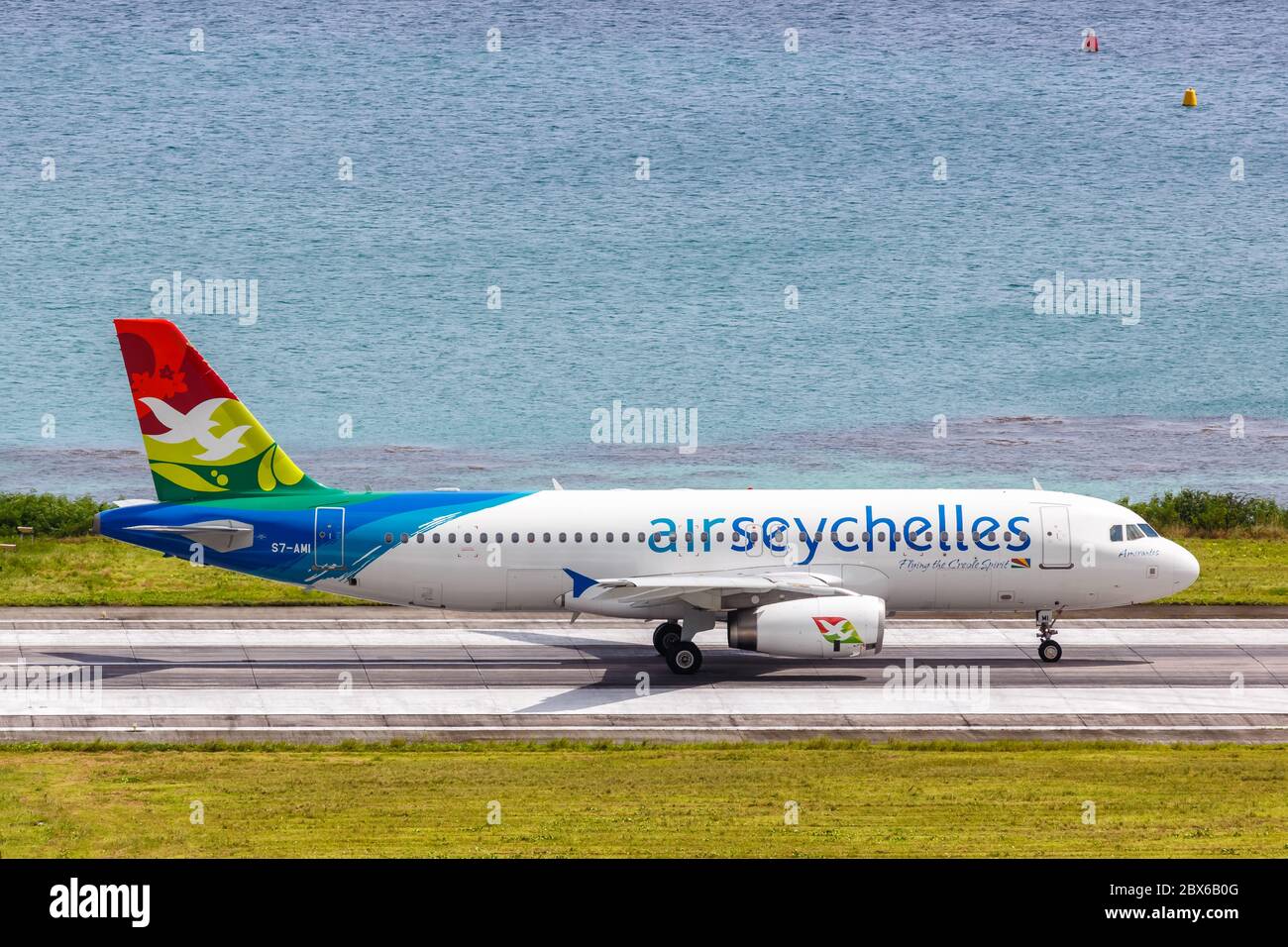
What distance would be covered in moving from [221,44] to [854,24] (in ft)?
243

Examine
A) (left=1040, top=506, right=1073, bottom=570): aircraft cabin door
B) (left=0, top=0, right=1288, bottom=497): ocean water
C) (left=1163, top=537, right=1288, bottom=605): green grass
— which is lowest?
(left=1163, top=537, right=1288, bottom=605): green grass

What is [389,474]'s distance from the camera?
11294 centimetres

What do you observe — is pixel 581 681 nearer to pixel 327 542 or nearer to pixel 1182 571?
pixel 327 542

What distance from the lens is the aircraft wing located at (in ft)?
137

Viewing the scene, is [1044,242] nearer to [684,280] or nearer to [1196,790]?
[684,280]

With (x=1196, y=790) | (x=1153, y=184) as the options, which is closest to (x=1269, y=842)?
(x=1196, y=790)

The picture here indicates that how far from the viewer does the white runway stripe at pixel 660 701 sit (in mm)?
39438

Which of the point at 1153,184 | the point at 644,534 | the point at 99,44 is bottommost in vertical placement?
the point at 644,534

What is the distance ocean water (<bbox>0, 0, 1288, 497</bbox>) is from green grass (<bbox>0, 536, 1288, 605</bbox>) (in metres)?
44.7

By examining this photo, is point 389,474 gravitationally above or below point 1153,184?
below

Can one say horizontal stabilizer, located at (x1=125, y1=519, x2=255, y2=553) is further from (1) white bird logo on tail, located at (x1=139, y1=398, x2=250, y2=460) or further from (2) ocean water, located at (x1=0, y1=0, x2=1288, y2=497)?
(2) ocean water, located at (x1=0, y1=0, x2=1288, y2=497)

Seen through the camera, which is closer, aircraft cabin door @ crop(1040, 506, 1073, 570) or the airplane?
the airplane

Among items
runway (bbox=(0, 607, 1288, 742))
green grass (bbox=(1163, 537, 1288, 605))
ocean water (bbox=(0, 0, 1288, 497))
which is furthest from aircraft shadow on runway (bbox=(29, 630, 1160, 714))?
ocean water (bbox=(0, 0, 1288, 497))

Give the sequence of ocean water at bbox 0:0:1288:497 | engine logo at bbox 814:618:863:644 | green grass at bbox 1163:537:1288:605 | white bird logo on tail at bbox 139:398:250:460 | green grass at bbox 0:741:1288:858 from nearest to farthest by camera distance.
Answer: green grass at bbox 0:741:1288:858 → engine logo at bbox 814:618:863:644 → white bird logo on tail at bbox 139:398:250:460 → green grass at bbox 1163:537:1288:605 → ocean water at bbox 0:0:1288:497
